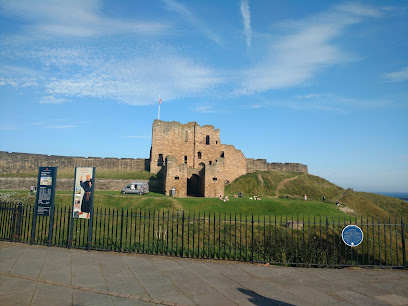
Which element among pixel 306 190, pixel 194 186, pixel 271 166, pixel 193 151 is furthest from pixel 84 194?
pixel 271 166

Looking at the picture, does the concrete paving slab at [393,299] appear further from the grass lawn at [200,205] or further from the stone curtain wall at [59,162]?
the stone curtain wall at [59,162]

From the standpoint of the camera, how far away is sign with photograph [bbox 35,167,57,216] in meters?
11.0

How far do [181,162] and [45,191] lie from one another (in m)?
31.0

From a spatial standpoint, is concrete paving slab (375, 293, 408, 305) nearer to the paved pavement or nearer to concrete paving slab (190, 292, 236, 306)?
the paved pavement

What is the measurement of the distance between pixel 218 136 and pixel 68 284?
37672mm

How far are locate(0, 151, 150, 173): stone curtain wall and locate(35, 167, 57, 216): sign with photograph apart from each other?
28.2 meters

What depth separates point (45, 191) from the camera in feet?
36.5

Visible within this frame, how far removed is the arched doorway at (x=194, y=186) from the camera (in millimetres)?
35391

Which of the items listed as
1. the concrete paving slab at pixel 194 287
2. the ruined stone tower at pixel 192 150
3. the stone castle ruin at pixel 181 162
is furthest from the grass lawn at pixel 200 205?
the concrete paving slab at pixel 194 287

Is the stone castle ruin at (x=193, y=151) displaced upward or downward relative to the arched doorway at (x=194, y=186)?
upward

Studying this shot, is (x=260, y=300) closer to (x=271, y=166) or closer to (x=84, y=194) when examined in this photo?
(x=84, y=194)

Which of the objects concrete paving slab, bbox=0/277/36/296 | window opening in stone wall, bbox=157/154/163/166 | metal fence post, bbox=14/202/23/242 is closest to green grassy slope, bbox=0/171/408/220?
window opening in stone wall, bbox=157/154/163/166

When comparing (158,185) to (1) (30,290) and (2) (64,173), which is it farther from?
(1) (30,290)

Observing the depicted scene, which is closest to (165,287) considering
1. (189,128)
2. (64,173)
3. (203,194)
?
(203,194)
